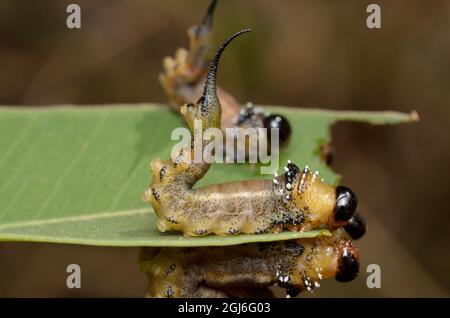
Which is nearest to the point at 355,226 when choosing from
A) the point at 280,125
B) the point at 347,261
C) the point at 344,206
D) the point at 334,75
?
the point at 347,261

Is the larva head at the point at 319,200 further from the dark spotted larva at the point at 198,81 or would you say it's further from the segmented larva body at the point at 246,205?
the dark spotted larva at the point at 198,81

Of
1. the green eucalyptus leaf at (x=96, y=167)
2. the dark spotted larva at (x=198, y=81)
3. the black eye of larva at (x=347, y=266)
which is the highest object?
the dark spotted larva at (x=198, y=81)

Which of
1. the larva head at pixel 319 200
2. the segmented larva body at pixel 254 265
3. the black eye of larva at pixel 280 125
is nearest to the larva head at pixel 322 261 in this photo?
the segmented larva body at pixel 254 265

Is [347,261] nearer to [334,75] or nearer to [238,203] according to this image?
[238,203]

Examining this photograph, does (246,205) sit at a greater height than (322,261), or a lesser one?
greater

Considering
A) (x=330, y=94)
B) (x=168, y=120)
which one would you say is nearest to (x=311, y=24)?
(x=330, y=94)

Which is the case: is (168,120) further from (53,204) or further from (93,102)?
(93,102)

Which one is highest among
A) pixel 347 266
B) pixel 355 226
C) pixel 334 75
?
pixel 334 75
